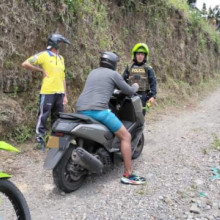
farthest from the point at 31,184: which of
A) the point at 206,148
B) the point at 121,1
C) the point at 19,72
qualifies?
the point at 121,1

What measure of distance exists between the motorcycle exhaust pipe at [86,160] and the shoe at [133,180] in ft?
1.49

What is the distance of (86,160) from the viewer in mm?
3775

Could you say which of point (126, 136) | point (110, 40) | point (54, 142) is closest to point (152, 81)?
point (126, 136)

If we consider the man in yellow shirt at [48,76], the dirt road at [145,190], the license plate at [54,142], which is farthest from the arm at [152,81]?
the license plate at [54,142]

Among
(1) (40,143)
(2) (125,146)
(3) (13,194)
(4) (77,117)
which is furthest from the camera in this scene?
(1) (40,143)

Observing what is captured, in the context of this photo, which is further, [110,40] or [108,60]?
[110,40]

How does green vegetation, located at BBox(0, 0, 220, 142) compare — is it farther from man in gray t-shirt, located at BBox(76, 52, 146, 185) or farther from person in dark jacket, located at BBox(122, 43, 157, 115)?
man in gray t-shirt, located at BBox(76, 52, 146, 185)

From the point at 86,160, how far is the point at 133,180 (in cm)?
81

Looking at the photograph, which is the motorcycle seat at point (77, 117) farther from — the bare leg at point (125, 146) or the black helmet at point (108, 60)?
the black helmet at point (108, 60)

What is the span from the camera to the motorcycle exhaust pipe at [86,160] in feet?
12.3

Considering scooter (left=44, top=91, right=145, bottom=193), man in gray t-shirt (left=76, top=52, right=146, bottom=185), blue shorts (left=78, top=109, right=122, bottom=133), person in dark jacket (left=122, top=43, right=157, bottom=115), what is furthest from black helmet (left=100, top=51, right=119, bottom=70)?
person in dark jacket (left=122, top=43, right=157, bottom=115)

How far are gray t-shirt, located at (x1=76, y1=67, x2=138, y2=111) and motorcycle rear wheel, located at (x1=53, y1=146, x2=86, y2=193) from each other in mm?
658

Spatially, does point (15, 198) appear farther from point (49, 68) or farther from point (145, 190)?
point (49, 68)

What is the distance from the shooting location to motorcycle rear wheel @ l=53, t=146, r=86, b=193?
146 inches
